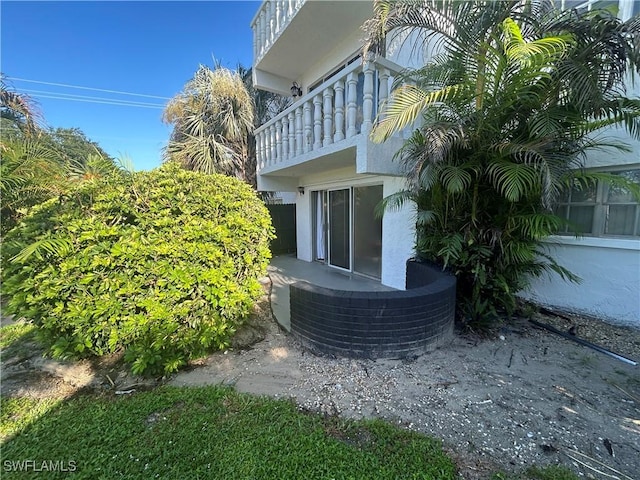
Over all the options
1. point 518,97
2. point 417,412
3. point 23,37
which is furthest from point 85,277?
point 23,37

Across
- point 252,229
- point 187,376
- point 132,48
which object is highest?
point 132,48

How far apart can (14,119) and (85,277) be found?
7.74 meters

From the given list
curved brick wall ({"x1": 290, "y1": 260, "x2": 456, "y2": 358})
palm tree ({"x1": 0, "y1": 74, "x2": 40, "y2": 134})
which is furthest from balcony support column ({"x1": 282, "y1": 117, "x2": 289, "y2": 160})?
palm tree ({"x1": 0, "y1": 74, "x2": 40, "y2": 134})

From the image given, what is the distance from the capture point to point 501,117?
3.36 meters

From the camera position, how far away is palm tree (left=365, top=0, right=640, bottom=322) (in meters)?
2.88

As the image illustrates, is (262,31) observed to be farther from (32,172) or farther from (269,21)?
(32,172)

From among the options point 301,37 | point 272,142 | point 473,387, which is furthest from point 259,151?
point 473,387

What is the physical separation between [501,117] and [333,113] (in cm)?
309

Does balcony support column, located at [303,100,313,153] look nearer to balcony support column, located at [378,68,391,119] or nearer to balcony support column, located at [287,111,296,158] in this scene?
balcony support column, located at [287,111,296,158]

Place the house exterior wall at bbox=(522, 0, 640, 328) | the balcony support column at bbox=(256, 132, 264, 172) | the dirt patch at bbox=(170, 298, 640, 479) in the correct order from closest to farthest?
the dirt patch at bbox=(170, 298, 640, 479) < the house exterior wall at bbox=(522, 0, 640, 328) < the balcony support column at bbox=(256, 132, 264, 172)

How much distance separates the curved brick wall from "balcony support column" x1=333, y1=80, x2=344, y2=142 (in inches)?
119

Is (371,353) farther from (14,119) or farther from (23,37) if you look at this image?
(23,37)

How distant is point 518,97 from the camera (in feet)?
10.3

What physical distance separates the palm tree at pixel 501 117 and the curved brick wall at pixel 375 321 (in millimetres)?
904
